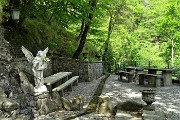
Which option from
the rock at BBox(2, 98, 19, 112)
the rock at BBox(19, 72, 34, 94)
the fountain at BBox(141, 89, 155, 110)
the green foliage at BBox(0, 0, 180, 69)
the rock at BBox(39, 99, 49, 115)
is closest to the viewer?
the fountain at BBox(141, 89, 155, 110)

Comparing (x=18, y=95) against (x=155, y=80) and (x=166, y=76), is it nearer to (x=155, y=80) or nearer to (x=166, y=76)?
(x=155, y=80)

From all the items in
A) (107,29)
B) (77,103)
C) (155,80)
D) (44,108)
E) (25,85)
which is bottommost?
(44,108)

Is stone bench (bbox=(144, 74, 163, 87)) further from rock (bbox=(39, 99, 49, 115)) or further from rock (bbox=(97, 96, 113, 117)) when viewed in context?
rock (bbox=(39, 99, 49, 115))

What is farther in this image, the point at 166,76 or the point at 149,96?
the point at 166,76

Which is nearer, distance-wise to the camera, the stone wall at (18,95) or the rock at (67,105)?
the stone wall at (18,95)

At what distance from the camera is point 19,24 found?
50.3 feet

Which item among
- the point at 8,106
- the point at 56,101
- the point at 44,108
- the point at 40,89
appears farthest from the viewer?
the point at 56,101

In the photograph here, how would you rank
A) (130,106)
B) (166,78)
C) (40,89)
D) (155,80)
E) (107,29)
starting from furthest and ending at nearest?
(107,29), (166,78), (155,80), (40,89), (130,106)

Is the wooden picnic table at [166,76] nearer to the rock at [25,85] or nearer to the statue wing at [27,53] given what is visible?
the rock at [25,85]

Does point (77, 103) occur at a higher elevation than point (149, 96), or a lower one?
lower

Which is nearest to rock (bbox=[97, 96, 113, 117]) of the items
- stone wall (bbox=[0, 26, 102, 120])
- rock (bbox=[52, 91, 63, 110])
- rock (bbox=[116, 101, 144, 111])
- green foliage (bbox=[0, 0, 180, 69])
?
rock (bbox=[116, 101, 144, 111])

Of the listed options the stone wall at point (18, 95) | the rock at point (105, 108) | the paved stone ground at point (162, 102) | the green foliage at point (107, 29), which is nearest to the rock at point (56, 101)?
the stone wall at point (18, 95)

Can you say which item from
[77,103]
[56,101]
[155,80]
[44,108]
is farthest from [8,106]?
[155,80]

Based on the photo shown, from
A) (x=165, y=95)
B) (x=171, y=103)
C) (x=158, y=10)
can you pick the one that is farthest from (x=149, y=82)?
(x=158, y=10)
